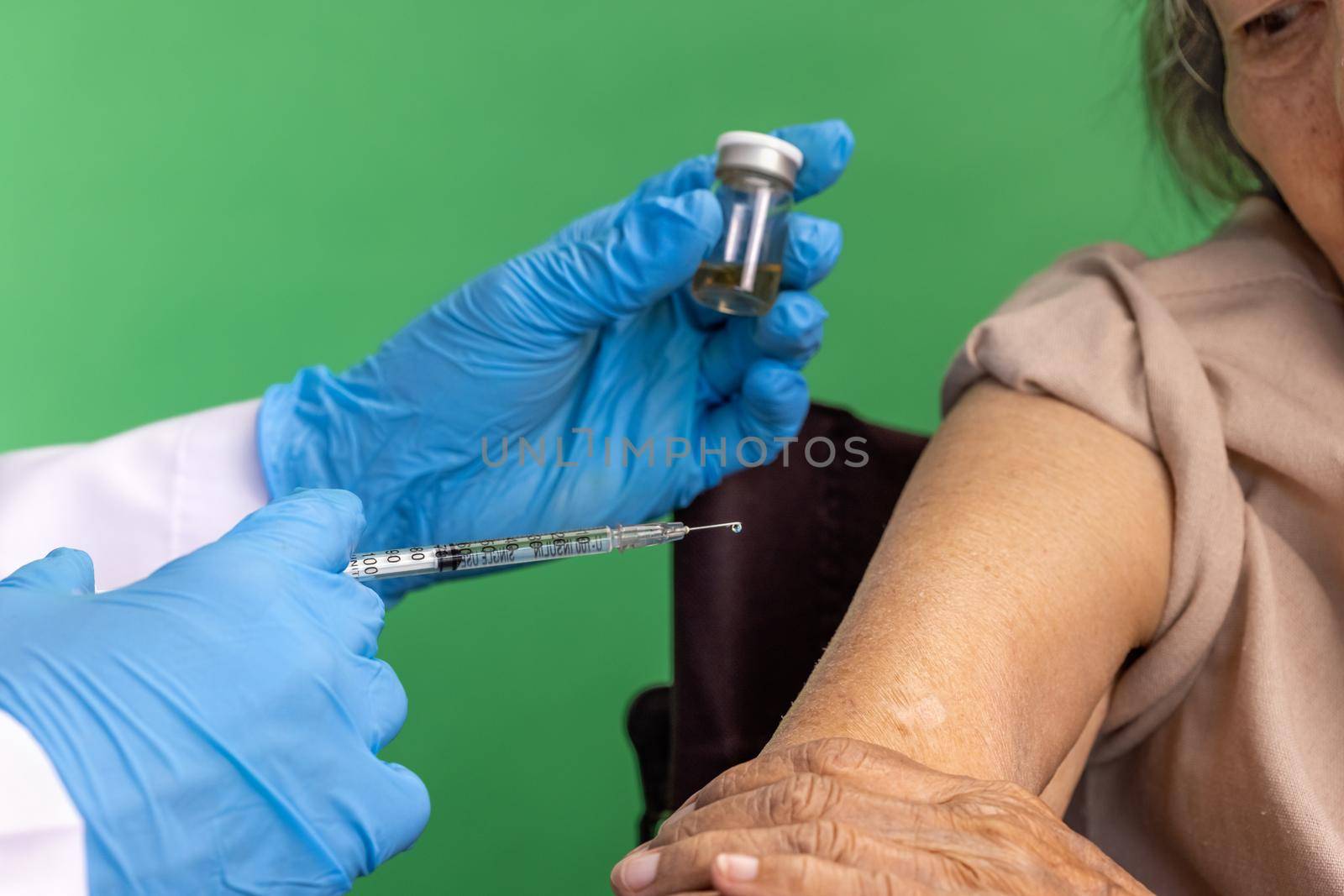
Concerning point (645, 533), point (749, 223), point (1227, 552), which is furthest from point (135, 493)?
point (1227, 552)

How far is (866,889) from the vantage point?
64 cm

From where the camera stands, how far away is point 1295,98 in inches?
42.7

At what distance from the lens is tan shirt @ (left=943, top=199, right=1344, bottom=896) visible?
101cm

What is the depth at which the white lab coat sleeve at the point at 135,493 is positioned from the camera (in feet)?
4.29

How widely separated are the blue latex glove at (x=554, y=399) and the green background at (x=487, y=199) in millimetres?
745

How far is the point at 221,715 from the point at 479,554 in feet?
1.21

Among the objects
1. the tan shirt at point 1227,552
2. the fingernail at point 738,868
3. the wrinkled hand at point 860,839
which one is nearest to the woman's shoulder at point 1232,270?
the tan shirt at point 1227,552

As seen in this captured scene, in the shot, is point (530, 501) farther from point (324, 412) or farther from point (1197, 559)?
point (1197, 559)

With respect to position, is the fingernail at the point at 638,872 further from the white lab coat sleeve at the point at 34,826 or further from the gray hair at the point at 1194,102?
the gray hair at the point at 1194,102

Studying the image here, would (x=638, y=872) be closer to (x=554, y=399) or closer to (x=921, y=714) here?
(x=921, y=714)

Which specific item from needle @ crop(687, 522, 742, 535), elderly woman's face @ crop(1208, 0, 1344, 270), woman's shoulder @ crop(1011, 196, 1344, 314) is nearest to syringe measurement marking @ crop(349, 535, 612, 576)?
needle @ crop(687, 522, 742, 535)

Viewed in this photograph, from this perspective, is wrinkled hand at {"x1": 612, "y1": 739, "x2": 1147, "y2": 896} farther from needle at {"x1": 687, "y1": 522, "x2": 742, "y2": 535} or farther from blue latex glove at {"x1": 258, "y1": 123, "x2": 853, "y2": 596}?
blue latex glove at {"x1": 258, "y1": 123, "x2": 853, "y2": 596}

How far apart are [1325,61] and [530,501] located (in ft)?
2.99

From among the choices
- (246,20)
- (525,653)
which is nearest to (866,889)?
(525,653)
